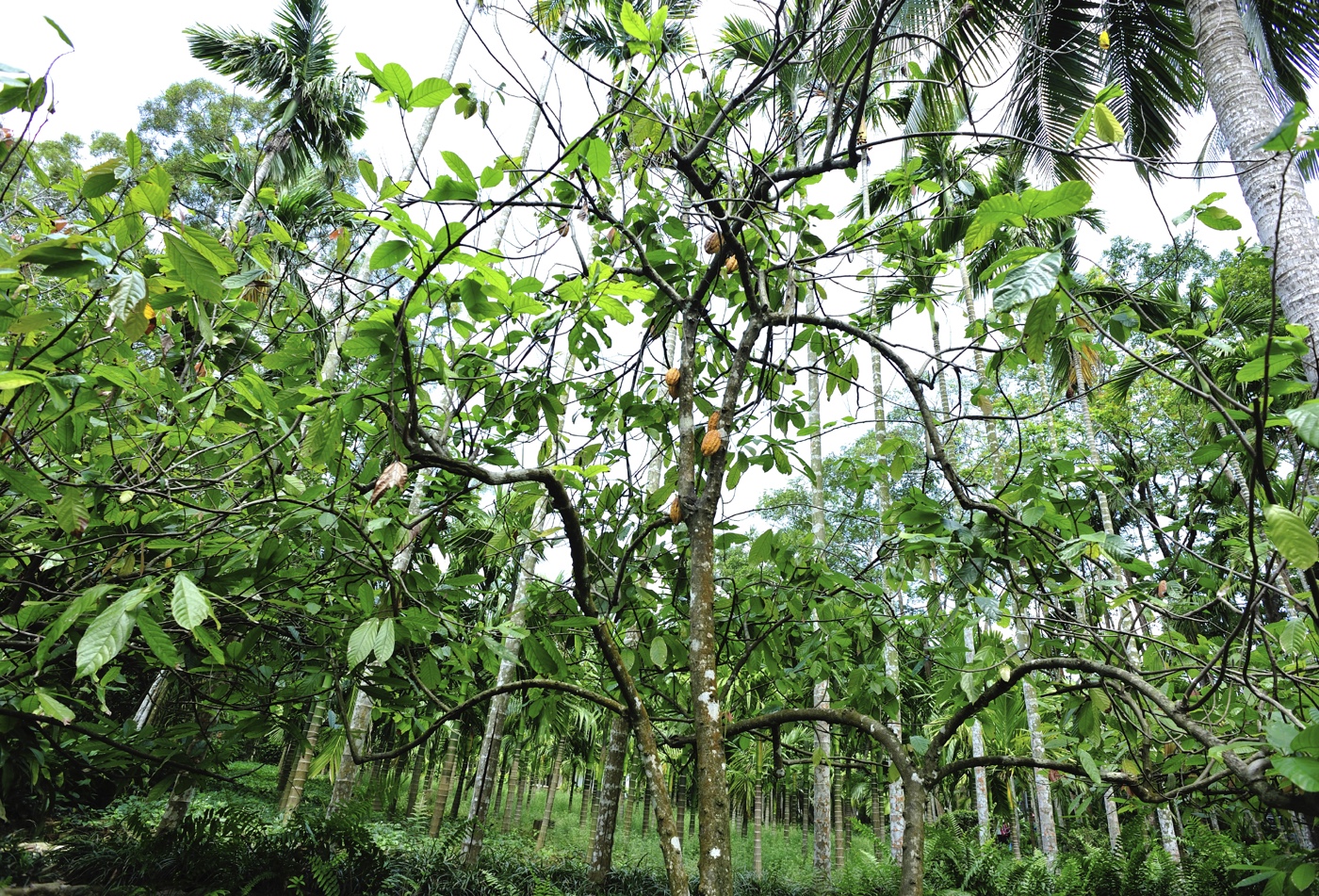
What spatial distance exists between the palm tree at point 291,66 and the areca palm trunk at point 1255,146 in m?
10.2

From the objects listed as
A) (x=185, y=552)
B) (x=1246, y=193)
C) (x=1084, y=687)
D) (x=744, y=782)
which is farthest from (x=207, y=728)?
(x=744, y=782)

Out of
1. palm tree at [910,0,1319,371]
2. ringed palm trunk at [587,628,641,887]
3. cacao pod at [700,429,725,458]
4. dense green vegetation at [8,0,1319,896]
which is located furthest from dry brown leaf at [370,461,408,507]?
ringed palm trunk at [587,628,641,887]

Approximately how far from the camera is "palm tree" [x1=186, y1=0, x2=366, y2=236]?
10.2 metres

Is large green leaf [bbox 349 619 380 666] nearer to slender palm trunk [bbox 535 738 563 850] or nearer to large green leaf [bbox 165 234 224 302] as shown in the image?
large green leaf [bbox 165 234 224 302]

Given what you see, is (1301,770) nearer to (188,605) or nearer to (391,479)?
(391,479)

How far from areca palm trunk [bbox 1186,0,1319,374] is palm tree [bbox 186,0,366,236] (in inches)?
400

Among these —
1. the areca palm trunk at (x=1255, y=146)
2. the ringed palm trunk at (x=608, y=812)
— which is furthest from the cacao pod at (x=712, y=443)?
the areca palm trunk at (x=1255, y=146)

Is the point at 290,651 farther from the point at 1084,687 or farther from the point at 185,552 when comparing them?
the point at 1084,687

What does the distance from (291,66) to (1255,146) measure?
38.6 feet

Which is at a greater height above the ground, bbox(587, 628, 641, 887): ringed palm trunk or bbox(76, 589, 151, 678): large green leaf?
bbox(76, 589, 151, 678): large green leaf

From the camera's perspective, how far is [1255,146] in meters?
3.79

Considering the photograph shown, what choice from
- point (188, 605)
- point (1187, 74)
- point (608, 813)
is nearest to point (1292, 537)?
point (188, 605)

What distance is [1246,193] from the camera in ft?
14.8

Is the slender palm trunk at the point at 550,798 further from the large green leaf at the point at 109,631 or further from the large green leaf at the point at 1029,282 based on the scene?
the large green leaf at the point at 1029,282
